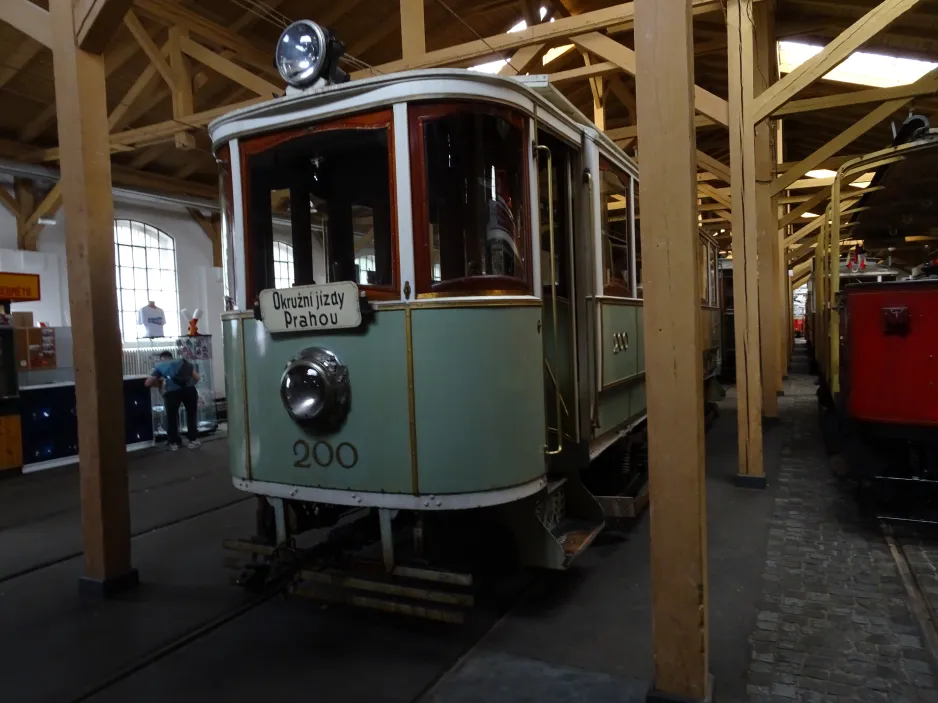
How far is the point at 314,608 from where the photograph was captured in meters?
4.02

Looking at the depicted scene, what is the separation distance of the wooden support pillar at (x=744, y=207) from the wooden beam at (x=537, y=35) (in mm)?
434

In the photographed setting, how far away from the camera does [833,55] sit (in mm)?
5684

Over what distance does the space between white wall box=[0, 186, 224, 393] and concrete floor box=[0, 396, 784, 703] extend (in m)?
7.29

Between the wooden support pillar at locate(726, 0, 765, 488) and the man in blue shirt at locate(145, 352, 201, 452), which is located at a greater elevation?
the wooden support pillar at locate(726, 0, 765, 488)

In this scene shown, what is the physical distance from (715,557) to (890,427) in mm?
1640

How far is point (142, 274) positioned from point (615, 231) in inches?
439

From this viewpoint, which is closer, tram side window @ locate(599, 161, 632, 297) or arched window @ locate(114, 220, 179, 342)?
tram side window @ locate(599, 161, 632, 297)

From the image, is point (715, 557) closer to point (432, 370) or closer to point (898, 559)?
point (898, 559)

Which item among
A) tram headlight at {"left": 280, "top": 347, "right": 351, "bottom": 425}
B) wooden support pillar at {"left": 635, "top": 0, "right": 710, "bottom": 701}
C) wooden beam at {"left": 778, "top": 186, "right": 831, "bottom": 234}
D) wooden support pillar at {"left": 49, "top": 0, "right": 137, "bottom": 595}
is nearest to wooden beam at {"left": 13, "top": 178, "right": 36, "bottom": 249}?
wooden support pillar at {"left": 49, "top": 0, "right": 137, "bottom": 595}

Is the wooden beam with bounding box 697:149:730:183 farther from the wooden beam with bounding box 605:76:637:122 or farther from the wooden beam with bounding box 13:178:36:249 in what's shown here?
the wooden beam with bounding box 13:178:36:249

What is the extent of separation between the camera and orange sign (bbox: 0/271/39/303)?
898cm

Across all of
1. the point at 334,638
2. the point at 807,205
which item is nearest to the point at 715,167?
the point at 807,205

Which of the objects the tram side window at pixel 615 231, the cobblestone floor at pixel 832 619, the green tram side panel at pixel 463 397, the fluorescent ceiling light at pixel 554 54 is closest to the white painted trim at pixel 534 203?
the green tram side panel at pixel 463 397

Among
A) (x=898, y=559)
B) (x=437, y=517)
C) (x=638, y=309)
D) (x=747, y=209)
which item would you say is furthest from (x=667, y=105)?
(x=747, y=209)
